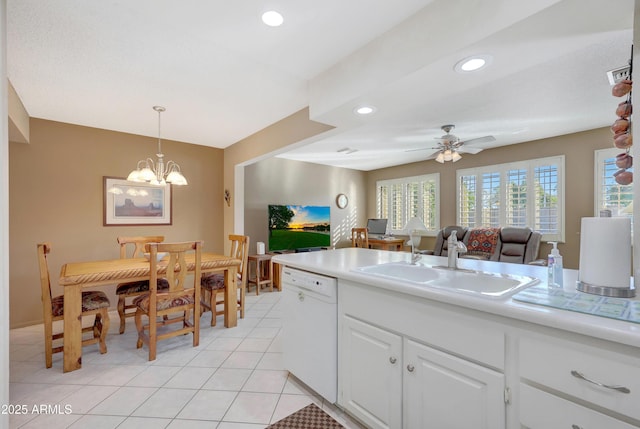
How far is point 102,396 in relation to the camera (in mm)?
1956

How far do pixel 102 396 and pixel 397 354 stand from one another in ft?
6.68

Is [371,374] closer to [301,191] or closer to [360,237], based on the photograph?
[301,191]

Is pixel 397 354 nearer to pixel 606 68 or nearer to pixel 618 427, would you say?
pixel 618 427

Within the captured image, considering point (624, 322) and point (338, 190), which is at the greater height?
point (338, 190)

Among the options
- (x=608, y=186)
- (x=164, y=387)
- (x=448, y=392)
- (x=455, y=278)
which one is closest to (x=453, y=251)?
(x=455, y=278)

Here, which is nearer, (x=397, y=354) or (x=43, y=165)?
(x=397, y=354)

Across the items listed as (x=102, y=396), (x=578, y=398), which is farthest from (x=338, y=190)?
(x=578, y=398)

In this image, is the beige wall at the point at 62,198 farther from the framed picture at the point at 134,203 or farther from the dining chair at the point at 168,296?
the dining chair at the point at 168,296

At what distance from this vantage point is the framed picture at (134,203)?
12.4 ft

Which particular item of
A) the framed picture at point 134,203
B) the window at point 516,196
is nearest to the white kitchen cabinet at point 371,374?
the framed picture at point 134,203

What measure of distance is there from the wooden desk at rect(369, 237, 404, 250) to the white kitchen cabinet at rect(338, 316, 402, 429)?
4493mm

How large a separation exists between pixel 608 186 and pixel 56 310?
634cm

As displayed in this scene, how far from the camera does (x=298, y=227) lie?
18.0ft

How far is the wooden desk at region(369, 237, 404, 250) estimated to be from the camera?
6027mm
